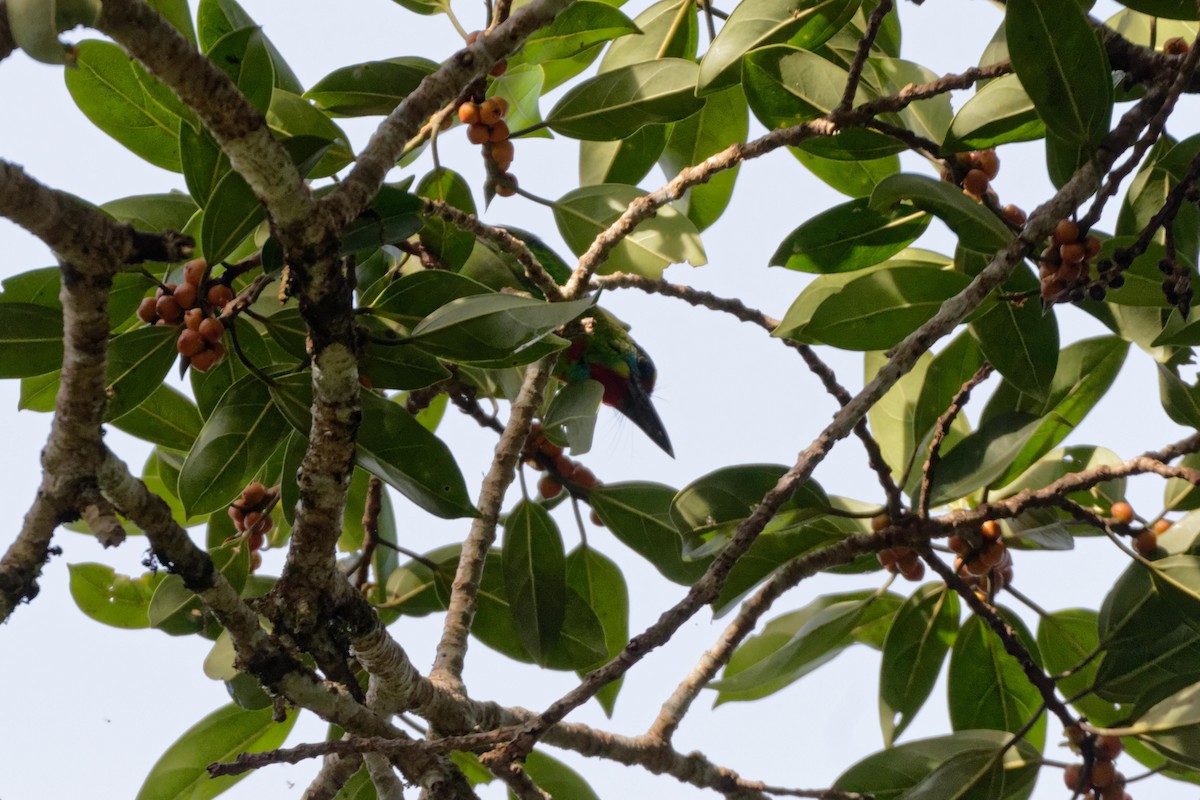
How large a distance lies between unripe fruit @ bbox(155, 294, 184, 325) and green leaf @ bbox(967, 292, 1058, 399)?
55.7 inches

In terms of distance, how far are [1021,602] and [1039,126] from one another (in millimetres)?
1042

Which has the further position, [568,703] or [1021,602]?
[1021,602]

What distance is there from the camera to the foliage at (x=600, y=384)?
1.52 m

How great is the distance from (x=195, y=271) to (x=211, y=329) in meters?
0.10

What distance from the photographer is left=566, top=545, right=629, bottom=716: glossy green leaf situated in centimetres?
257

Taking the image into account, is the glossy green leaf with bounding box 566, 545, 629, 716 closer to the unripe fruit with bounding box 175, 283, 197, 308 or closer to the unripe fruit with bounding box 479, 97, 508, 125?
the unripe fruit with bounding box 479, 97, 508, 125

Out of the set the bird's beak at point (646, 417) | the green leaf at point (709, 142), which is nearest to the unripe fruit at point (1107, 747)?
the green leaf at point (709, 142)

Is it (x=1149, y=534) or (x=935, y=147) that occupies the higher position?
(x=935, y=147)

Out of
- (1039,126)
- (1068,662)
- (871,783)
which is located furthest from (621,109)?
(1068,662)

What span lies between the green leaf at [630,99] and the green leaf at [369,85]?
36cm

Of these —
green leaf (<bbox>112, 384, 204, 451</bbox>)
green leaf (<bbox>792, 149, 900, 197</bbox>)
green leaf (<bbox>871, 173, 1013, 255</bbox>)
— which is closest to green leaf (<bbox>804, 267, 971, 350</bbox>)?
green leaf (<bbox>871, 173, 1013, 255</bbox>)

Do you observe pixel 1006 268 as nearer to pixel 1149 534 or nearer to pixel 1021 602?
pixel 1149 534

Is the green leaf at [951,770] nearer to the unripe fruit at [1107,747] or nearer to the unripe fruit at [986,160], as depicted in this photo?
the unripe fruit at [1107,747]

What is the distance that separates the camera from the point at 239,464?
6.02 ft
